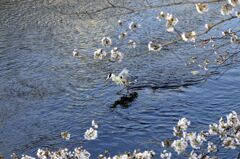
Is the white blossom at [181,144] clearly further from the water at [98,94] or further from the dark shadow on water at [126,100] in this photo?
the dark shadow on water at [126,100]

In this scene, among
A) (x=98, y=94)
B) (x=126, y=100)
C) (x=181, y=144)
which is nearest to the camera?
(x=181, y=144)

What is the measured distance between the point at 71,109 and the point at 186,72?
4482mm

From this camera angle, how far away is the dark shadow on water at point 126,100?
48.8 feet

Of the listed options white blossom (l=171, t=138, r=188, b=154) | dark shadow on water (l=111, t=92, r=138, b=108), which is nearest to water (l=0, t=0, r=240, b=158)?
dark shadow on water (l=111, t=92, r=138, b=108)

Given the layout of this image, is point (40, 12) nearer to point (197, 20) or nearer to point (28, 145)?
point (197, 20)

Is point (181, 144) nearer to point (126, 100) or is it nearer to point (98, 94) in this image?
point (126, 100)

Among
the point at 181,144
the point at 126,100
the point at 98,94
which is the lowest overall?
the point at 126,100

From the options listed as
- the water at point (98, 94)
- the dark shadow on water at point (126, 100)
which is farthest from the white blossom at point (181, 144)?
the dark shadow on water at point (126, 100)

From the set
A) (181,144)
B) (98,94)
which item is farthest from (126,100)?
(181,144)

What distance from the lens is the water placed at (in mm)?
13328

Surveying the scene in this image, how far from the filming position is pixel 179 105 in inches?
570

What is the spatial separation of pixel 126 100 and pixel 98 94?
1.11m

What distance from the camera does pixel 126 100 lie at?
15125mm

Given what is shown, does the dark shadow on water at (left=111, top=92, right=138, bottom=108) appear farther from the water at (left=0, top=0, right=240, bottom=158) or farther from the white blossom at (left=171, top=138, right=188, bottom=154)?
the white blossom at (left=171, top=138, right=188, bottom=154)
